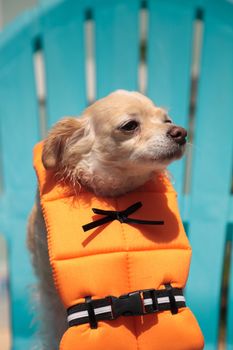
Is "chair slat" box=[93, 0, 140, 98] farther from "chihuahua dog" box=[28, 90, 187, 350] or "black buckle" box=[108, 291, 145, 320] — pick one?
"black buckle" box=[108, 291, 145, 320]

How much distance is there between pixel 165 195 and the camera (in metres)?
1.04

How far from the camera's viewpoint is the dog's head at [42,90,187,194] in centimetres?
89

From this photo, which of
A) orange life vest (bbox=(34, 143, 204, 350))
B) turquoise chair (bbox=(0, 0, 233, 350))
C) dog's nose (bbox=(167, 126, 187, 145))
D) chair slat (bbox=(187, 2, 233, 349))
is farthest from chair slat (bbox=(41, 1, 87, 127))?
dog's nose (bbox=(167, 126, 187, 145))

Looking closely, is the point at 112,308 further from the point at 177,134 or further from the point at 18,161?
the point at 18,161

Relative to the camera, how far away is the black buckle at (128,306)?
33.1 inches

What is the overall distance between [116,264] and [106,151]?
274 mm

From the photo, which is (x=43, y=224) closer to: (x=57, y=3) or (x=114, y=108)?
(x=114, y=108)

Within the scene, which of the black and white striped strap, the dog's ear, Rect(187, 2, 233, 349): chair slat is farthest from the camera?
Rect(187, 2, 233, 349): chair slat

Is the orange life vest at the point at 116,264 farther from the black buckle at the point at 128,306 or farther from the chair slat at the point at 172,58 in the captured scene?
the chair slat at the point at 172,58

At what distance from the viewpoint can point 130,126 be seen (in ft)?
3.00

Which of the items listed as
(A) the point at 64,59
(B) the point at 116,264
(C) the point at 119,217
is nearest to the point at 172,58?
(A) the point at 64,59

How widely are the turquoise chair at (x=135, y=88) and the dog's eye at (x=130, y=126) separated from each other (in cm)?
57

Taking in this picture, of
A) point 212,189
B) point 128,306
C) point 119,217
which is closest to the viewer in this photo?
point 128,306

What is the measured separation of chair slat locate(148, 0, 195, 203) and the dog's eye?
0.56 m
